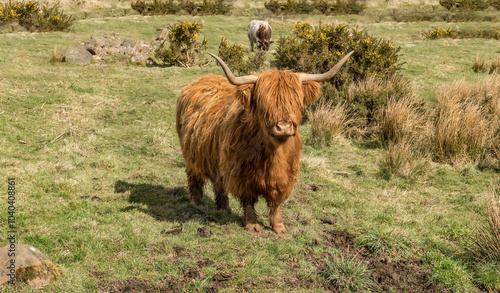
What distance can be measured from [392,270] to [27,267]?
3.19m

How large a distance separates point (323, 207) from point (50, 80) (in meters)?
8.44

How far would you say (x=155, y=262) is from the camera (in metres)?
4.01

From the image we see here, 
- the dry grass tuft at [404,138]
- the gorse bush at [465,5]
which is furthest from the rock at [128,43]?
the gorse bush at [465,5]

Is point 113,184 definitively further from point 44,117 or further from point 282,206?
point 44,117

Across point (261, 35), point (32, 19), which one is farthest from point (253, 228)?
point (32, 19)

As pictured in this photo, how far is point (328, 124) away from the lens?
29.0ft

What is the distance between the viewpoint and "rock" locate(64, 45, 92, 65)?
13534 mm

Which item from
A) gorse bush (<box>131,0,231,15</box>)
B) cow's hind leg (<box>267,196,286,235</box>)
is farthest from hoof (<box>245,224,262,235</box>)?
gorse bush (<box>131,0,231,15</box>)

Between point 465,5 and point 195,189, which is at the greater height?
point 465,5

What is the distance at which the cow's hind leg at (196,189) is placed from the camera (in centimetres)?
558

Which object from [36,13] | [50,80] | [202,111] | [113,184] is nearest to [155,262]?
[202,111]

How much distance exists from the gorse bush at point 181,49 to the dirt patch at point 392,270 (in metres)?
11.6

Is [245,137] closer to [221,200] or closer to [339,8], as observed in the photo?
[221,200]

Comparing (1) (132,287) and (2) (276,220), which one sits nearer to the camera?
(1) (132,287)
